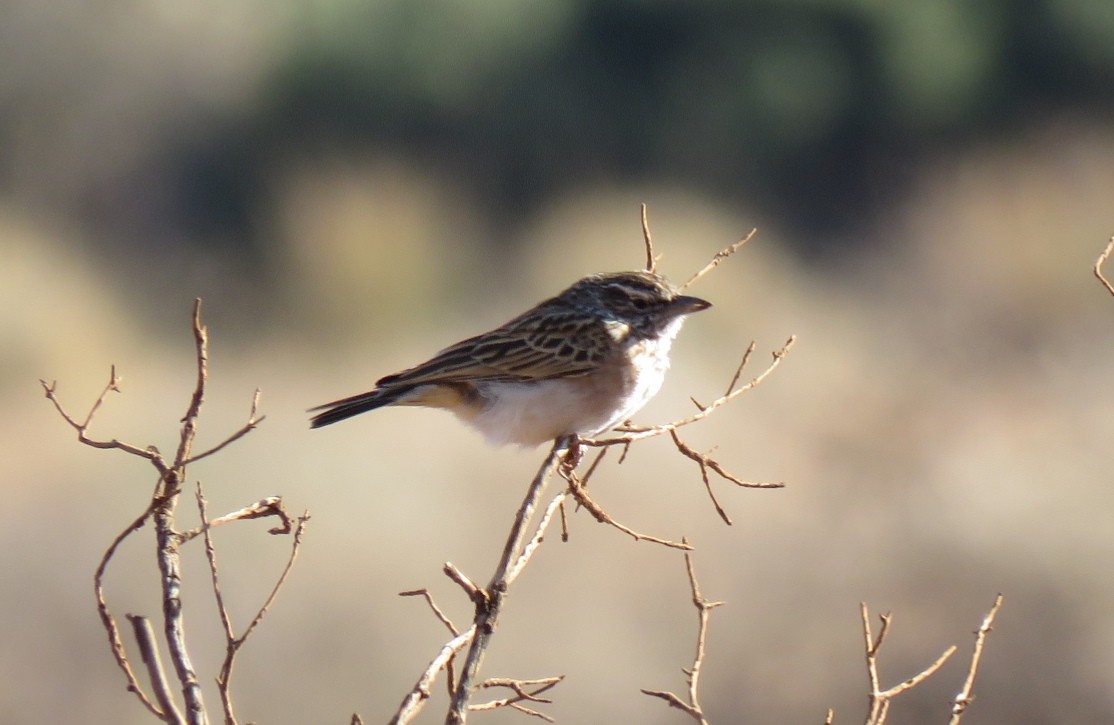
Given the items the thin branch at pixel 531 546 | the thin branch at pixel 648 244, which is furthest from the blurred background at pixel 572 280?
the thin branch at pixel 531 546

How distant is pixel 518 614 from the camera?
45.4ft

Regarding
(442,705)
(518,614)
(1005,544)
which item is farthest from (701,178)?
(442,705)

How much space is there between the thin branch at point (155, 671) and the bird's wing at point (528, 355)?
3398mm

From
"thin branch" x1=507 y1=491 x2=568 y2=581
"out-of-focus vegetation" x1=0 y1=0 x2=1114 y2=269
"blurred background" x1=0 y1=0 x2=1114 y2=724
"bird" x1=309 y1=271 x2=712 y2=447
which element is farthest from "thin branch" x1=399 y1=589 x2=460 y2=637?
"out-of-focus vegetation" x1=0 y1=0 x2=1114 y2=269

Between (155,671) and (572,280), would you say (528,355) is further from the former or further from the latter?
(572,280)

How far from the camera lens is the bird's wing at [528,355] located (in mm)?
6477

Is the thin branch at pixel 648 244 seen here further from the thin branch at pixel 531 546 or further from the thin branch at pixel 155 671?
the thin branch at pixel 155 671

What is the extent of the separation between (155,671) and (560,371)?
351cm

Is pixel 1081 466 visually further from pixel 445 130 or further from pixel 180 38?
pixel 180 38

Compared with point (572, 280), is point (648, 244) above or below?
below

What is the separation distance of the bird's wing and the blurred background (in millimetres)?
5912

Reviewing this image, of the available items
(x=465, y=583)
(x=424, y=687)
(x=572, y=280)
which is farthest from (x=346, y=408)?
(x=572, y=280)

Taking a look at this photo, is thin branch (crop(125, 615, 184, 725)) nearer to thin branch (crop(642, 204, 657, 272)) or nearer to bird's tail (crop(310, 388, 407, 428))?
thin branch (crop(642, 204, 657, 272))

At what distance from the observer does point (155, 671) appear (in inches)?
122
